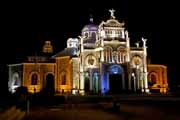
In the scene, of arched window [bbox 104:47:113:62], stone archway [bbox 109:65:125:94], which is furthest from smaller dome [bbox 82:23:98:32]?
stone archway [bbox 109:65:125:94]

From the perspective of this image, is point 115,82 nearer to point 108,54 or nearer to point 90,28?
point 108,54

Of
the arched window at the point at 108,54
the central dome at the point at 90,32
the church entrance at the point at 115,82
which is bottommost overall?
the church entrance at the point at 115,82

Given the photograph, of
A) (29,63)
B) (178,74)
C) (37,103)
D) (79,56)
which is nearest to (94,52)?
(79,56)

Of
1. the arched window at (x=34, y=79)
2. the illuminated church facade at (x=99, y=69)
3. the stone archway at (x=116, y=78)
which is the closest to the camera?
the illuminated church facade at (x=99, y=69)

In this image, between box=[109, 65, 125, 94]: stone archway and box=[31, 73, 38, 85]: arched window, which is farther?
box=[31, 73, 38, 85]: arched window

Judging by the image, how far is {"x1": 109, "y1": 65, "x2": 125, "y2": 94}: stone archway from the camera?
5271 centimetres

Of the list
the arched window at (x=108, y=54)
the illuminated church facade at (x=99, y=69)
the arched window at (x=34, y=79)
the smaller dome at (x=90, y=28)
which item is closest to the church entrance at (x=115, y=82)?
the illuminated church facade at (x=99, y=69)

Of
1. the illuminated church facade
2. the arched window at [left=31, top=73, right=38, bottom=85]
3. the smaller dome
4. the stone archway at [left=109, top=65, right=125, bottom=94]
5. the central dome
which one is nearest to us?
the illuminated church facade

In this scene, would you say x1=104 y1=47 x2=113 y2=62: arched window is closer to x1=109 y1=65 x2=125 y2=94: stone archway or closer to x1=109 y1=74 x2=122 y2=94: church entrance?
x1=109 y1=65 x2=125 y2=94: stone archway

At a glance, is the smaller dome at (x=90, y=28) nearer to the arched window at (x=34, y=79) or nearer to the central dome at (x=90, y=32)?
the central dome at (x=90, y=32)

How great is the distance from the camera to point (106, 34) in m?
54.2

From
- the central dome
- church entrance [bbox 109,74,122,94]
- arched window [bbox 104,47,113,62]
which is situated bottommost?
church entrance [bbox 109,74,122,94]

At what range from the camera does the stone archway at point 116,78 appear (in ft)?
173

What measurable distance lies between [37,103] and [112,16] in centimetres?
2915
